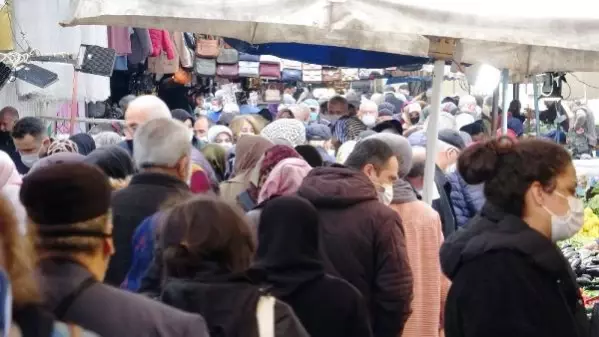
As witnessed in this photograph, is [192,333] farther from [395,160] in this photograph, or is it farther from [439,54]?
[439,54]

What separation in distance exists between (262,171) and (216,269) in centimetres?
235

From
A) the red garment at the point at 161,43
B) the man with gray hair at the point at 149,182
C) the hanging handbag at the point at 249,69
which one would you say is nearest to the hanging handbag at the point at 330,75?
the hanging handbag at the point at 249,69

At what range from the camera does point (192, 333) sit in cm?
274

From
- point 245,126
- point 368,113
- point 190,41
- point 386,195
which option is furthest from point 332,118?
point 386,195

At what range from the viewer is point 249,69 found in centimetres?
1830

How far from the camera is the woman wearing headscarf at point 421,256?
17.8 feet

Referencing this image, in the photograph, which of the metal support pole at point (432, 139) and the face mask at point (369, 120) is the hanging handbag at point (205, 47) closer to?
the face mask at point (369, 120)

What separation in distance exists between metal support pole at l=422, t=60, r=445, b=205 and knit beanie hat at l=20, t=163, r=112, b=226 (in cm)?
327

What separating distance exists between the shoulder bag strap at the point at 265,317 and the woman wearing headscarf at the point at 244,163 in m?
2.72

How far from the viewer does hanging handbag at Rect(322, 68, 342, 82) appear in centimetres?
2083

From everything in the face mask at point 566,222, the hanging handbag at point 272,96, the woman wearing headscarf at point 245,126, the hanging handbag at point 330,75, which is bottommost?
the hanging handbag at point 272,96

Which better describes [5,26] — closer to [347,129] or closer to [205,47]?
[347,129]

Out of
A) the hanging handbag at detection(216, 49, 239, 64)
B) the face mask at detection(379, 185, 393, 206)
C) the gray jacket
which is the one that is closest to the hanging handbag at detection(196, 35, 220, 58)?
the hanging handbag at detection(216, 49, 239, 64)

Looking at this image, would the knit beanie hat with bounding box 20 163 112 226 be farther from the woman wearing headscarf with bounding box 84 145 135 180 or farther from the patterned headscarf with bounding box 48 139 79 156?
the patterned headscarf with bounding box 48 139 79 156
